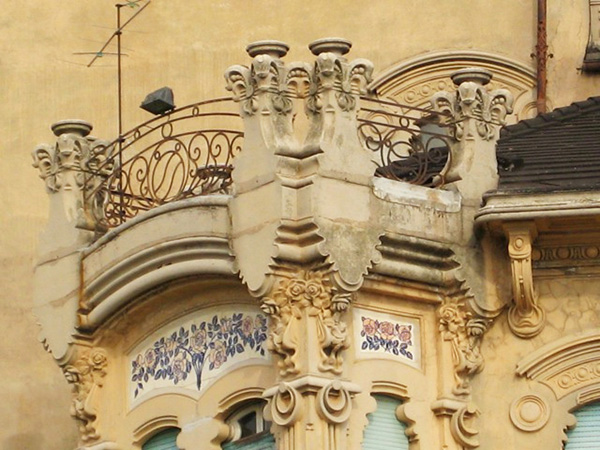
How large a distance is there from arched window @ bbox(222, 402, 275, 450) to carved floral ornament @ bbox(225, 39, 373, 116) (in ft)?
7.57

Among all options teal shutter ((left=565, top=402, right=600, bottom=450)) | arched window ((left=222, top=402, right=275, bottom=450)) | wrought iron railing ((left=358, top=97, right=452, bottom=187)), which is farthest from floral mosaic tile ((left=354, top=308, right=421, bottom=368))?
teal shutter ((left=565, top=402, right=600, bottom=450))

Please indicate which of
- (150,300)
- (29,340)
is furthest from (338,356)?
(29,340)

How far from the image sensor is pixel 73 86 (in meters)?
29.7

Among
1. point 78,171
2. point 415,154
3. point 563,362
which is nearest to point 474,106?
point 415,154

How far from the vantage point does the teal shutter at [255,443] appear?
22.4m

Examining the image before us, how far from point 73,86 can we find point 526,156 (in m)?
7.37

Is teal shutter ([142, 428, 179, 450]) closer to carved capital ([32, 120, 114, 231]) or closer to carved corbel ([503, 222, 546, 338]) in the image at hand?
carved capital ([32, 120, 114, 231])

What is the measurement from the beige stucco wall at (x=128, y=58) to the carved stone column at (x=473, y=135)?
521cm

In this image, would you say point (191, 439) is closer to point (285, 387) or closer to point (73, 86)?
point (285, 387)

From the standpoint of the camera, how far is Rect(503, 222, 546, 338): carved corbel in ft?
74.0

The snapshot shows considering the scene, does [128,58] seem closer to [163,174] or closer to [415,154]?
[163,174]

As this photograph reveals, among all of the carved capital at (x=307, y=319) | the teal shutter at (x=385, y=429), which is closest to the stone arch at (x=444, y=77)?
the teal shutter at (x=385, y=429)

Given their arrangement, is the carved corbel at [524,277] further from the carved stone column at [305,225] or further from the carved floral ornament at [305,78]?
the carved floral ornament at [305,78]

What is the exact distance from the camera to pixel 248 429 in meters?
22.8
